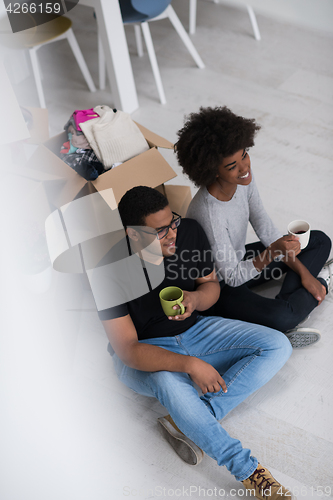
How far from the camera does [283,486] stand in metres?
1.24

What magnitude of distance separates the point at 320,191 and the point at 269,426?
1.26 metres

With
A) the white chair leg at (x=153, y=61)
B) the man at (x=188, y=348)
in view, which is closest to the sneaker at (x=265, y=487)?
the man at (x=188, y=348)

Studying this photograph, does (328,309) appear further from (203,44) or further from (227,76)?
(203,44)

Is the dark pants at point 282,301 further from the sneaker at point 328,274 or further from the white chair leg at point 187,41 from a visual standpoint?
the white chair leg at point 187,41

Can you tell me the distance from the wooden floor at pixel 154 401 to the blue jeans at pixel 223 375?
0.15 metres

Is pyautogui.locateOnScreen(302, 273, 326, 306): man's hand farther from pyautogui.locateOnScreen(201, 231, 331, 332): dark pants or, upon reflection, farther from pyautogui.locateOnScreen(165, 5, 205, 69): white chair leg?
pyautogui.locateOnScreen(165, 5, 205, 69): white chair leg

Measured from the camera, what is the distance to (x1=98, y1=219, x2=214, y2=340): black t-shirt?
4.50 ft

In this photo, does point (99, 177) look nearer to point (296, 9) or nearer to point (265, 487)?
point (265, 487)

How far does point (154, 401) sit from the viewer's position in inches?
60.2

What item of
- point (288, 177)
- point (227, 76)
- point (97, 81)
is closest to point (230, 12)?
point (227, 76)

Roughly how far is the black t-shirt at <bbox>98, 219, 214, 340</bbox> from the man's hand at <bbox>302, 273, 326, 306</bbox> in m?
0.39

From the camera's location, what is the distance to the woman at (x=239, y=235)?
1.40 meters

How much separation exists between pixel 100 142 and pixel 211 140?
661 mm

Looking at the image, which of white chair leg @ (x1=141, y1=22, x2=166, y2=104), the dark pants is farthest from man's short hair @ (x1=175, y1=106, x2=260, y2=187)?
white chair leg @ (x1=141, y1=22, x2=166, y2=104)
